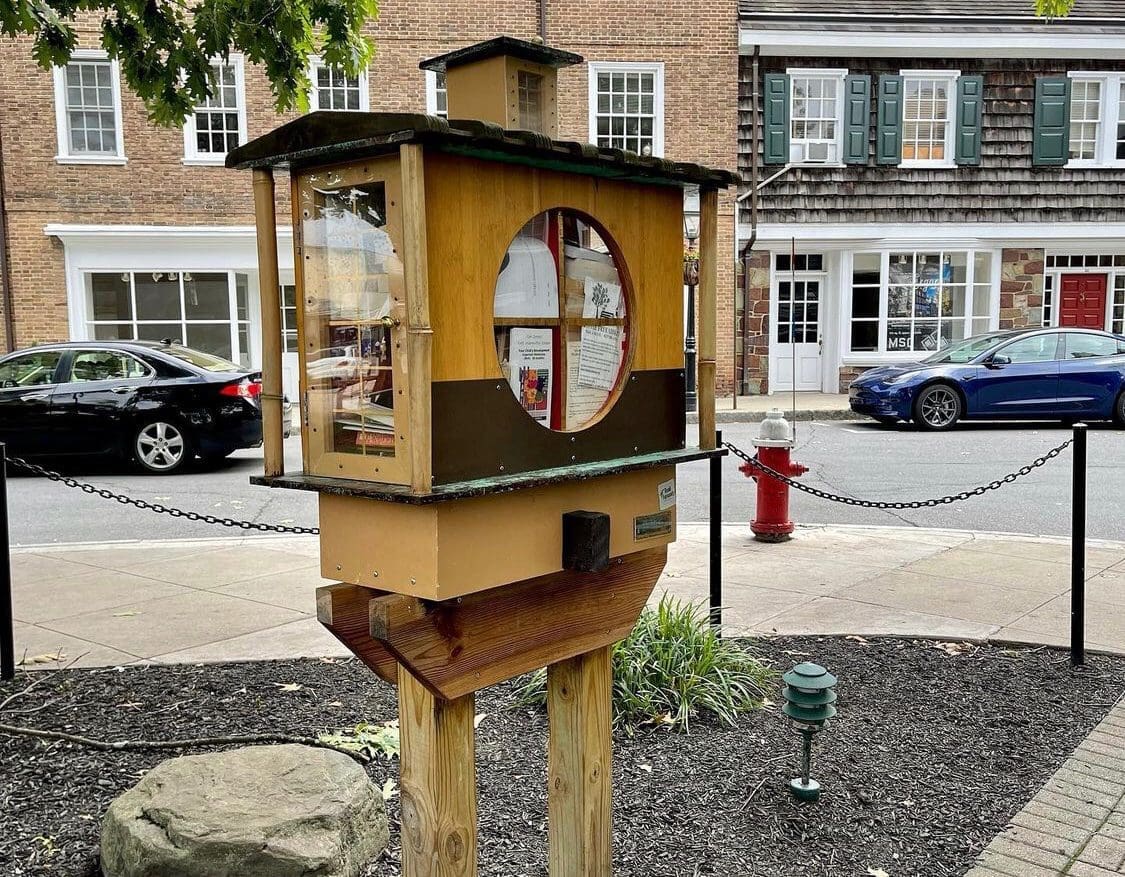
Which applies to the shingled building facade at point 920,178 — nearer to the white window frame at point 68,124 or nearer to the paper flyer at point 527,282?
the white window frame at point 68,124

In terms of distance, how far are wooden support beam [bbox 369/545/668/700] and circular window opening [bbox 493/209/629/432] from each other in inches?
17.2

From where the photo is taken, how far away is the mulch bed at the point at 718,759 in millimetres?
3252

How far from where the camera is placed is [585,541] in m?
2.55

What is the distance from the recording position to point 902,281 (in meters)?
19.9

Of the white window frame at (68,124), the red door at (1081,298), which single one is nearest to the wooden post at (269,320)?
the white window frame at (68,124)

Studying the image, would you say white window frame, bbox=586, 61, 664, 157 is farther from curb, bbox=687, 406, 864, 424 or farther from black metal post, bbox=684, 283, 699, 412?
curb, bbox=687, 406, 864, 424

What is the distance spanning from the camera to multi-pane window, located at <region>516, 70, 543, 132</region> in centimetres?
267

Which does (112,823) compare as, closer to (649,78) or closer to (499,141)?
(499,141)

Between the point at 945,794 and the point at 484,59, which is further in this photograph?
the point at 945,794

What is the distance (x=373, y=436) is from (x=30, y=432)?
10.5 meters

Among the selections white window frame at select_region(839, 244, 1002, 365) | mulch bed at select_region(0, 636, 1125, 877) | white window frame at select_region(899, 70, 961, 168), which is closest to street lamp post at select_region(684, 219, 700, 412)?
white window frame at select_region(839, 244, 1002, 365)

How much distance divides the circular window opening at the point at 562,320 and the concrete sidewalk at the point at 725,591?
2942mm

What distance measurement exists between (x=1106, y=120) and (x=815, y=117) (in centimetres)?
569

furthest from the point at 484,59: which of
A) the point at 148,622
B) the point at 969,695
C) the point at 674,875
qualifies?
the point at 148,622
